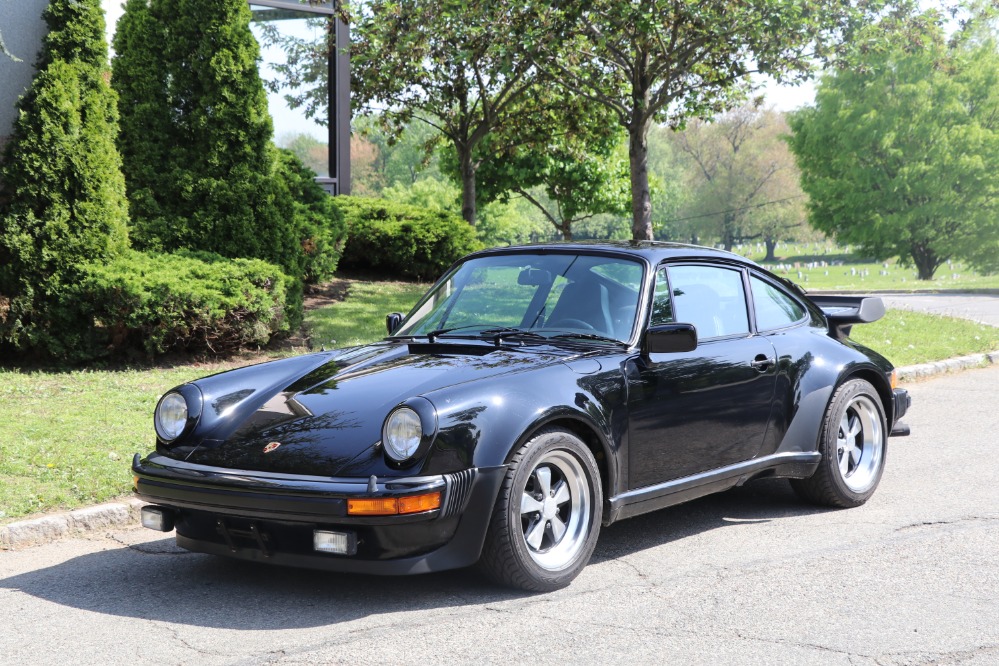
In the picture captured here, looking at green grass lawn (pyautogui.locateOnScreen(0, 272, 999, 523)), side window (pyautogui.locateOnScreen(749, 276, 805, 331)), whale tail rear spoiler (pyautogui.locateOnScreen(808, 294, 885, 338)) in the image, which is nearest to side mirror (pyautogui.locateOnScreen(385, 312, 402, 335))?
green grass lawn (pyautogui.locateOnScreen(0, 272, 999, 523))

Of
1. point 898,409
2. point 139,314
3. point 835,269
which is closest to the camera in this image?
point 898,409

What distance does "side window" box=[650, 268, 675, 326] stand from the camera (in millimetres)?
5465

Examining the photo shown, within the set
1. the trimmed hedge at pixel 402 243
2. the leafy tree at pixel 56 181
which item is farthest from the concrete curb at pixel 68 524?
the trimmed hedge at pixel 402 243

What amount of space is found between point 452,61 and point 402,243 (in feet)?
12.4

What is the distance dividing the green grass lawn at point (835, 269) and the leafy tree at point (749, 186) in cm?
454

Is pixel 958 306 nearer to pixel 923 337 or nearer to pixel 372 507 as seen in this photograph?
pixel 923 337

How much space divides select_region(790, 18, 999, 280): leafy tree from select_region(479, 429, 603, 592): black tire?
4422cm

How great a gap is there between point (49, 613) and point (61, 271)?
21.4 ft

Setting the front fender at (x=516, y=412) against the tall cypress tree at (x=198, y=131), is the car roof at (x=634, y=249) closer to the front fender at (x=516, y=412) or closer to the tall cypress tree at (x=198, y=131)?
the front fender at (x=516, y=412)

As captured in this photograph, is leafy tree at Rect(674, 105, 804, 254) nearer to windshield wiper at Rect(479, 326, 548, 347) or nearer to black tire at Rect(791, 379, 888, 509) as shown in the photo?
black tire at Rect(791, 379, 888, 509)

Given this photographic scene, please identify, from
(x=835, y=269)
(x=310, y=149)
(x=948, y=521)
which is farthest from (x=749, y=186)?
(x=948, y=521)

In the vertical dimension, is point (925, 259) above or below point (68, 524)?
above

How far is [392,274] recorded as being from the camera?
18.0m

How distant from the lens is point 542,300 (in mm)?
5488
